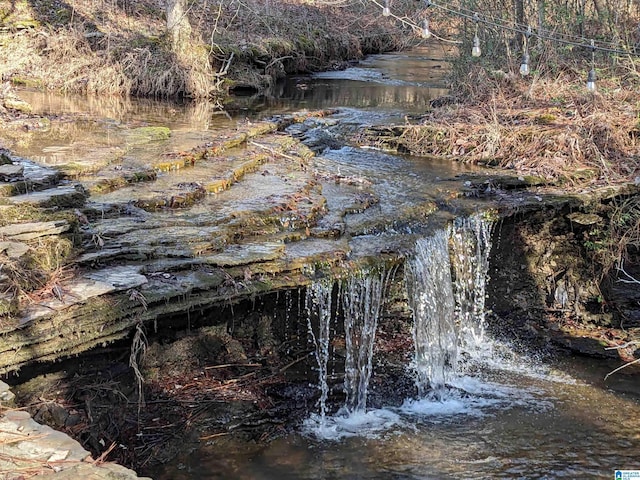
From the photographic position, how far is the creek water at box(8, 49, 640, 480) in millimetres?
4699

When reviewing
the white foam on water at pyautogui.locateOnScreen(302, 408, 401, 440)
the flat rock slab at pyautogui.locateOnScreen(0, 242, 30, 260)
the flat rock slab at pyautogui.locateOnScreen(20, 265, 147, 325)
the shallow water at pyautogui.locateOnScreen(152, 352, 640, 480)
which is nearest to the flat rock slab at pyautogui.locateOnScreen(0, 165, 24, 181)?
the flat rock slab at pyautogui.locateOnScreen(0, 242, 30, 260)

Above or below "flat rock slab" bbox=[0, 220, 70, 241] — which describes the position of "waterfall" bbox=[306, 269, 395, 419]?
below

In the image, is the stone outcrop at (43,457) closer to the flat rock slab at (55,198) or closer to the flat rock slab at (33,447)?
the flat rock slab at (33,447)

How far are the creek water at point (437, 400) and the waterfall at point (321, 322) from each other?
12 mm

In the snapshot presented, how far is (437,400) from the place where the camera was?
569 cm

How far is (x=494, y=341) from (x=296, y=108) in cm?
707

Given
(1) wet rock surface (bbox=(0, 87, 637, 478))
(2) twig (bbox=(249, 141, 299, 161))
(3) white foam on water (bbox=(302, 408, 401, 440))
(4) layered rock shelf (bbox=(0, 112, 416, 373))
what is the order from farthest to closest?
(2) twig (bbox=(249, 141, 299, 161))
(3) white foam on water (bbox=(302, 408, 401, 440))
(1) wet rock surface (bbox=(0, 87, 637, 478))
(4) layered rock shelf (bbox=(0, 112, 416, 373))

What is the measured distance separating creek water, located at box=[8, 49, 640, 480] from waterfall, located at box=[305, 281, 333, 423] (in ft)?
0.04

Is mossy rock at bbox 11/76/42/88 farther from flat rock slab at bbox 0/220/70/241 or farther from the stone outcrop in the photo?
the stone outcrop

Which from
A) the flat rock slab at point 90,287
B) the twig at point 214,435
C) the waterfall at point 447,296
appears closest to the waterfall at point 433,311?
the waterfall at point 447,296

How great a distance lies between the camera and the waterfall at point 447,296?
606 centimetres

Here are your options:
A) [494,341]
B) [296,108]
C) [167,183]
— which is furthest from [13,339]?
[296,108]

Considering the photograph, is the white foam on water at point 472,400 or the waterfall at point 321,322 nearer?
the waterfall at point 321,322

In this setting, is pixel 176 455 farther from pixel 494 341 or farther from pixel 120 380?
pixel 494 341
